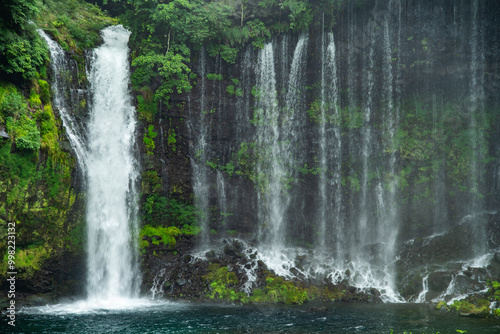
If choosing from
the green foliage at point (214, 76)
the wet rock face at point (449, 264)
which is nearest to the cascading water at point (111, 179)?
the green foliage at point (214, 76)

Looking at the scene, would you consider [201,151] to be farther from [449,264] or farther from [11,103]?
[449,264]

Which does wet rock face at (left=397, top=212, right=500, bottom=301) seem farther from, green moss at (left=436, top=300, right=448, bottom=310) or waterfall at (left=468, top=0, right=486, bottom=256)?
green moss at (left=436, top=300, right=448, bottom=310)

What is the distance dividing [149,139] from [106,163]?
8.50 feet

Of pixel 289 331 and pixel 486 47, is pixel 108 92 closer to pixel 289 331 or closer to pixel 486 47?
pixel 289 331

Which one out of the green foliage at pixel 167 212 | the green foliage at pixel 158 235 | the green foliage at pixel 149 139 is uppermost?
the green foliage at pixel 149 139

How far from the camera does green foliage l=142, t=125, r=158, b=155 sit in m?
17.1

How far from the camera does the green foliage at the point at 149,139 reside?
56.2 feet

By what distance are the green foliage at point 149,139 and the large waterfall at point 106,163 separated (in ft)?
2.16

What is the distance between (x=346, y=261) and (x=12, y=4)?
56.0ft

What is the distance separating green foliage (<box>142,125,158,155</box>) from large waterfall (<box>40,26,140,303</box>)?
0.66 metres

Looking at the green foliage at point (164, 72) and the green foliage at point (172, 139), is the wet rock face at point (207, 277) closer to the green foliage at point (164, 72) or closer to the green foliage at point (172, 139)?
the green foliage at point (172, 139)

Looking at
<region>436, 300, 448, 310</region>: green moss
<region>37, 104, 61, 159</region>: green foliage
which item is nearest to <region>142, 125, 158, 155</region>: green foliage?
<region>37, 104, 61, 159</region>: green foliage

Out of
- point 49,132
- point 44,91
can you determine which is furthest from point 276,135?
point 44,91

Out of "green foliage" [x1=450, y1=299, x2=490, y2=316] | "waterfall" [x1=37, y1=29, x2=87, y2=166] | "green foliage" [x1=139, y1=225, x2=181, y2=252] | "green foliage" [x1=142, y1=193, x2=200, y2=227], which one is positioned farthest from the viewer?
"green foliage" [x1=142, y1=193, x2=200, y2=227]
